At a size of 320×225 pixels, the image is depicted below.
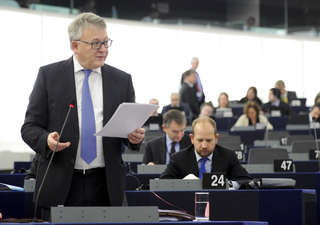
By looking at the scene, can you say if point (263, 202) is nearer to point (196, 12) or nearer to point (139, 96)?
point (139, 96)

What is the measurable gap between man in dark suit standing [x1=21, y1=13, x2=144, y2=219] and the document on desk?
0.04 m

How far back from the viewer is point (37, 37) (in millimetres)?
15602

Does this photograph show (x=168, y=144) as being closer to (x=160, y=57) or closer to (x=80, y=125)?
(x=80, y=125)

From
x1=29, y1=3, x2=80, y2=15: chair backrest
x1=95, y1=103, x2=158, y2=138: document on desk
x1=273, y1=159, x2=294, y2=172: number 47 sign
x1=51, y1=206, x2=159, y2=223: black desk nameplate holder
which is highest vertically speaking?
x1=29, y1=3, x2=80, y2=15: chair backrest

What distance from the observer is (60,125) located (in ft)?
11.4

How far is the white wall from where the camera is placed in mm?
14836

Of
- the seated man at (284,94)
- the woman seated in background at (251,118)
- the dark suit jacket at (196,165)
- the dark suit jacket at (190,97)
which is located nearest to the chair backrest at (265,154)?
the dark suit jacket at (196,165)

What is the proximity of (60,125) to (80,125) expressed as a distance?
0.09m

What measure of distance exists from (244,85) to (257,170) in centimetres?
1479

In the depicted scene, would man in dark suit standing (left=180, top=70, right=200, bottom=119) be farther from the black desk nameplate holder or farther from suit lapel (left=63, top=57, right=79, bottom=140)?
the black desk nameplate holder

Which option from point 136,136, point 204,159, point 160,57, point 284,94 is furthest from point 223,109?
point 136,136

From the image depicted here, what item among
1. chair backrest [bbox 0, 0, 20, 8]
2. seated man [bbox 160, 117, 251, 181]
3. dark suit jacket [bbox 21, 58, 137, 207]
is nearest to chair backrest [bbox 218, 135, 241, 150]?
seated man [bbox 160, 117, 251, 181]

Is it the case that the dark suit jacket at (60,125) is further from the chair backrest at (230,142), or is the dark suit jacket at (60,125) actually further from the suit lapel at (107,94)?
the chair backrest at (230,142)

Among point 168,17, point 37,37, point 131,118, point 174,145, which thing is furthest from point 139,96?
point 131,118
